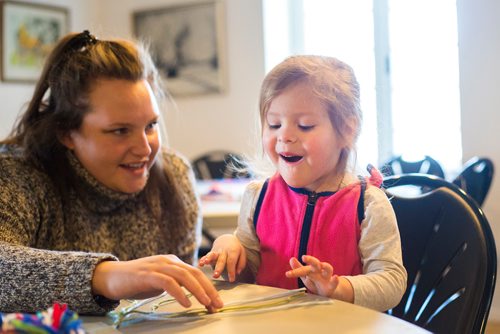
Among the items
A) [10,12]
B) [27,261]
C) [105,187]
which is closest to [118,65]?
[105,187]

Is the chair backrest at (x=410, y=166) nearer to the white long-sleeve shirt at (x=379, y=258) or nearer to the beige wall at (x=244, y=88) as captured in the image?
the beige wall at (x=244, y=88)

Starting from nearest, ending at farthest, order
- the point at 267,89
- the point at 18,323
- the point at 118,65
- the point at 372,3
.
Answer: the point at 18,323
the point at 267,89
the point at 118,65
the point at 372,3

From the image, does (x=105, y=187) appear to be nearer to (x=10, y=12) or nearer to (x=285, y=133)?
(x=285, y=133)

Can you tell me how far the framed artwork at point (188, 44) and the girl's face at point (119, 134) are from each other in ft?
11.3

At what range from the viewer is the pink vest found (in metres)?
0.99

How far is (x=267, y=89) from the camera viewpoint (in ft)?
3.42

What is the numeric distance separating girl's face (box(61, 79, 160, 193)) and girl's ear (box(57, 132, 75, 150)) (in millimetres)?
19

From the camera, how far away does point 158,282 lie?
800 millimetres

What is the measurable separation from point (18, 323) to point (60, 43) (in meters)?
1.04

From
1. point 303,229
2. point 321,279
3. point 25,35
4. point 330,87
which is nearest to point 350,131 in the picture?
point 330,87

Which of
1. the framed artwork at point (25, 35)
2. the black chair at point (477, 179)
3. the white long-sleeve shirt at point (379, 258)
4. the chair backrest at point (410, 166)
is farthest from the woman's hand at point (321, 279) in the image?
the framed artwork at point (25, 35)

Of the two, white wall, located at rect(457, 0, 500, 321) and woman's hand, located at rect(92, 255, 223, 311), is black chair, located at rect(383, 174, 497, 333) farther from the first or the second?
white wall, located at rect(457, 0, 500, 321)

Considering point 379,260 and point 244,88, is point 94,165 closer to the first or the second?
point 379,260

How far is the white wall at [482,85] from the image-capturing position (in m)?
3.23
